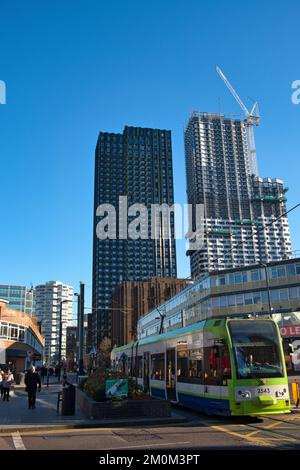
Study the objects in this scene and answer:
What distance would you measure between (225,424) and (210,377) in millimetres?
1732

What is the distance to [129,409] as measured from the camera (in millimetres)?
15258

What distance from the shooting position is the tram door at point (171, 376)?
20047 millimetres

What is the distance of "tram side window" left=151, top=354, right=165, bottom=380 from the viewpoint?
22.0 metres

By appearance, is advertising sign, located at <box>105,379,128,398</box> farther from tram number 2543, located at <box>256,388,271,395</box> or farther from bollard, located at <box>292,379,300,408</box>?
bollard, located at <box>292,379,300,408</box>

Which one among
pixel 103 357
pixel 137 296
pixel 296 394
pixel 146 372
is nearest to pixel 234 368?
pixel 296 394

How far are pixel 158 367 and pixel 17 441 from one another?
40.4 feet

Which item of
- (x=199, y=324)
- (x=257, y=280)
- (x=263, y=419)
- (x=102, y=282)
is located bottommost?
(x=263, y=419)

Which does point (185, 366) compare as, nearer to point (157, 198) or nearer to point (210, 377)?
point (210, 377)

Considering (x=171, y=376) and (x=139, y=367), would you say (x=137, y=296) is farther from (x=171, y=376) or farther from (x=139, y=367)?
(x=171, y=376)

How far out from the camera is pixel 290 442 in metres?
10.6

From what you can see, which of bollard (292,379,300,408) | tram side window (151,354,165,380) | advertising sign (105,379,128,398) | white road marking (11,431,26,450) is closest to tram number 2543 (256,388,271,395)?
advertising sign (105,379,128,398)

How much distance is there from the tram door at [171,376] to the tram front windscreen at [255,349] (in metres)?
5.63

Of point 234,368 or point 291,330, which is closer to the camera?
point 234,368
